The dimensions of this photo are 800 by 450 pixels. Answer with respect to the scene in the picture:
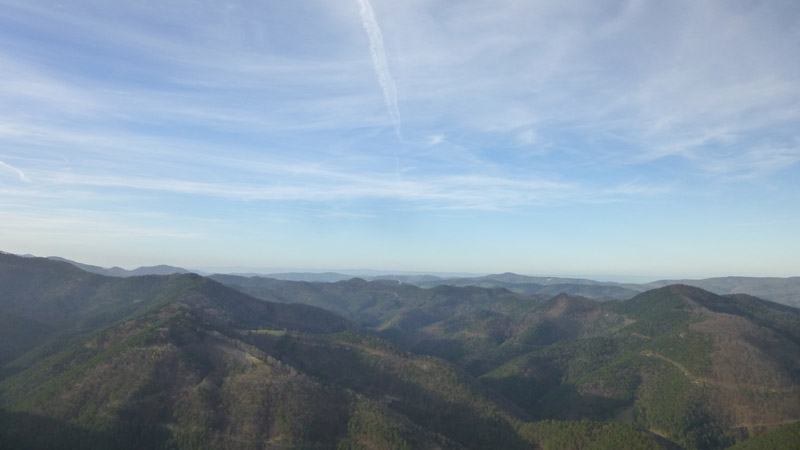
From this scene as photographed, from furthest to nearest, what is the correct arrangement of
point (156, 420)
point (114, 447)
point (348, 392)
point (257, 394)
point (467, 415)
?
point (467, 415) < point (348, 392) < point (257, 394) < point (156, 420) < point (114, 447)

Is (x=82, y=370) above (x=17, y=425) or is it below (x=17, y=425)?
above

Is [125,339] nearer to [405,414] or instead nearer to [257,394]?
[257,394]

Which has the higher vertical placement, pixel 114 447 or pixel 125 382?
pixel 125 382

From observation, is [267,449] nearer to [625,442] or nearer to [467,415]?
[467,415]

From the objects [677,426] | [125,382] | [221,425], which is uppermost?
[125,382]

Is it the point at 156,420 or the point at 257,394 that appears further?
the point at 257,394

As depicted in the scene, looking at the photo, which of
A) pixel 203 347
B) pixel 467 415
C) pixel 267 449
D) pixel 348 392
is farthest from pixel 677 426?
pixel 203 347

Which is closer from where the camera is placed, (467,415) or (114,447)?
(114,447)

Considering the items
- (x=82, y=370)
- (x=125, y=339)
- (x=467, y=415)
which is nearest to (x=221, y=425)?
(x=82, y=370)

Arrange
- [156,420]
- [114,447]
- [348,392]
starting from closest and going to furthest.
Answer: [114,447] → [156,420] → [348,392]

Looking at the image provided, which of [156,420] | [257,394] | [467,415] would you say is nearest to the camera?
[156,420]
